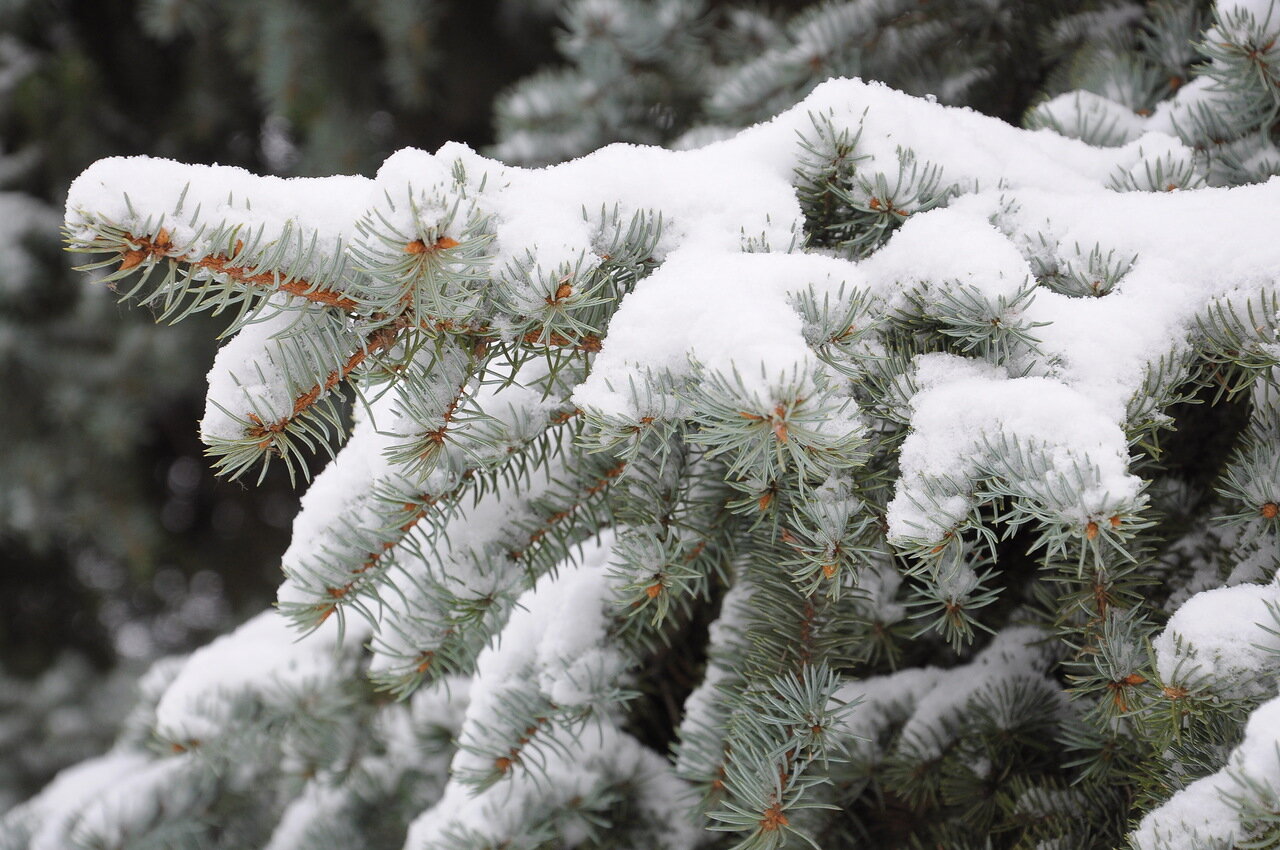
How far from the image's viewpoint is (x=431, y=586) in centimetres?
73

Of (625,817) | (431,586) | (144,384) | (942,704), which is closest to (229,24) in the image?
(144,384)

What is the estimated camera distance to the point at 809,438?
1.57 feet

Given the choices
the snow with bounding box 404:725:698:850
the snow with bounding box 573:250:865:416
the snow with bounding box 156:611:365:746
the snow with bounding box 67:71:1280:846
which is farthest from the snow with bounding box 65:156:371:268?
the snow with bounding box 156:611:365:746

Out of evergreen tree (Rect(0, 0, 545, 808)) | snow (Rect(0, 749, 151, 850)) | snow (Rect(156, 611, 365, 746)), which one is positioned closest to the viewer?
snow (Rect(156, 611, 365, 746))

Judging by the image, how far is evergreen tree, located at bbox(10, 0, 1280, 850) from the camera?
519mm

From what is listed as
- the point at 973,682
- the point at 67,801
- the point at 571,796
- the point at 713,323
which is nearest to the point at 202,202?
the point at 713,323

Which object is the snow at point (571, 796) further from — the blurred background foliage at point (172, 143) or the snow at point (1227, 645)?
the blurred background foliage at point (172, 143)

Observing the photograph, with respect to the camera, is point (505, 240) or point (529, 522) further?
point (529, 522)

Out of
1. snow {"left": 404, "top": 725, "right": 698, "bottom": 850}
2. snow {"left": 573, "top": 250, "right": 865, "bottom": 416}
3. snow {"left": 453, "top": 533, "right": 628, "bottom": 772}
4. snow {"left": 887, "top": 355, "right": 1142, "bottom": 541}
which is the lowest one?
snow {"left": 404, "top": 725, "right": 698, "bottom": 850}

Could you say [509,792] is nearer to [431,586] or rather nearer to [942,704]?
[431,586]

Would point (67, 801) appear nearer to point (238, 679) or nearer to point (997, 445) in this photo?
point (238, 679)

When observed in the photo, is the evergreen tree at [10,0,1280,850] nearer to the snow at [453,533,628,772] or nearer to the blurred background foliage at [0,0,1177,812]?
the snow at [453,533,628,772]

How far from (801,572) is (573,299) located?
246 mm

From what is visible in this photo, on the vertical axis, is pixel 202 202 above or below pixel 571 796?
above
